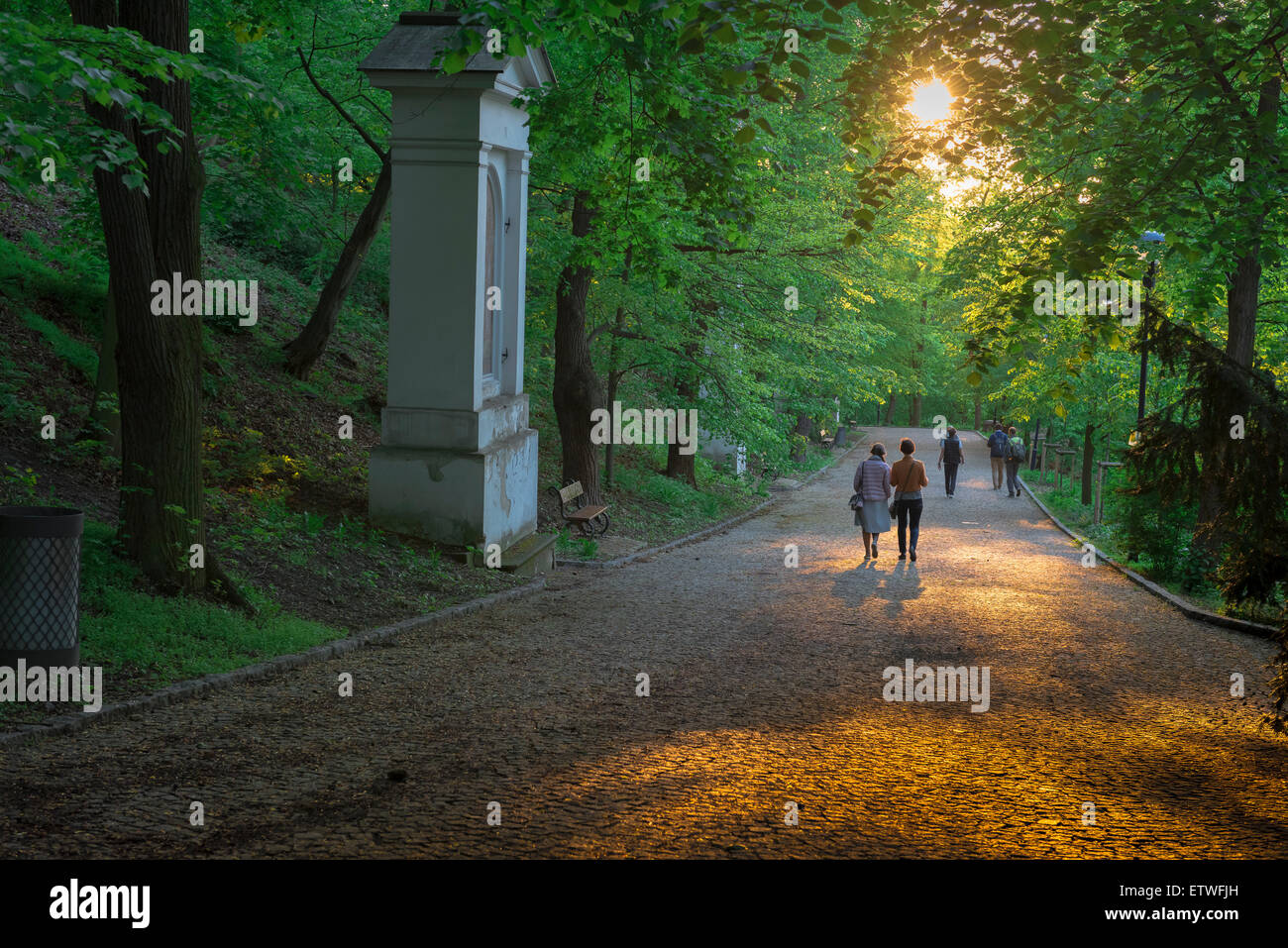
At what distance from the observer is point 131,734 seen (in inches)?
270

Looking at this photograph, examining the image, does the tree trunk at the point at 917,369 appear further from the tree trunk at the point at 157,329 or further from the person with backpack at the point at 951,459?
the tree trunk at the point at 157,329

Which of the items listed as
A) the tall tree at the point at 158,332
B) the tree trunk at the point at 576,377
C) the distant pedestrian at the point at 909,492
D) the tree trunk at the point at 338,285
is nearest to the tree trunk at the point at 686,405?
the tree trunk at the point at 576,377

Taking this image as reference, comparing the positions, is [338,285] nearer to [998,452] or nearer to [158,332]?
[158,332]

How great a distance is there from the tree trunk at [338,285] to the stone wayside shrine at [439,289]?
4684 millimetres

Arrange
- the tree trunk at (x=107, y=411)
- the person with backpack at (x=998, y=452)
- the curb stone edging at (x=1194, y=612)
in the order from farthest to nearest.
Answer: the person with backpack at (x=998, y=452) < the tree trunk at (x=107, y=411) < the curb stone edging at (x=1194, y=612)

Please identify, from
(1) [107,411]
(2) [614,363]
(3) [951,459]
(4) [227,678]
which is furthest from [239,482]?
(3) [951,459]

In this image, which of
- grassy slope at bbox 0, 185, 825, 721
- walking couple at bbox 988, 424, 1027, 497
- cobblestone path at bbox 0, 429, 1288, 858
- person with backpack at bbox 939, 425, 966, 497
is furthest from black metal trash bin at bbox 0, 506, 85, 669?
walking couple at bbox 988, 424, 1027, 497

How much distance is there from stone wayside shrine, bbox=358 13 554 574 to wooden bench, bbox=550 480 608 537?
147 inches

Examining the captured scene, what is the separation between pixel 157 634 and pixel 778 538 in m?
14.0

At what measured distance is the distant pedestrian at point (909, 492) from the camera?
17.7 metres

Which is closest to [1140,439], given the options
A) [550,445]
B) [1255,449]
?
[1255,449]

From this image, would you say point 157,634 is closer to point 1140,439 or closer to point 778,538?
point 1140,439

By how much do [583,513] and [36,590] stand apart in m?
11.4

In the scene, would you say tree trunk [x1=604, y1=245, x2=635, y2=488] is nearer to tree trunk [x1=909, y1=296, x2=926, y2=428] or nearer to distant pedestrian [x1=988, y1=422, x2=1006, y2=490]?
distant pedestrian [x1=988, y1=422, x2=1006, y2=490]
